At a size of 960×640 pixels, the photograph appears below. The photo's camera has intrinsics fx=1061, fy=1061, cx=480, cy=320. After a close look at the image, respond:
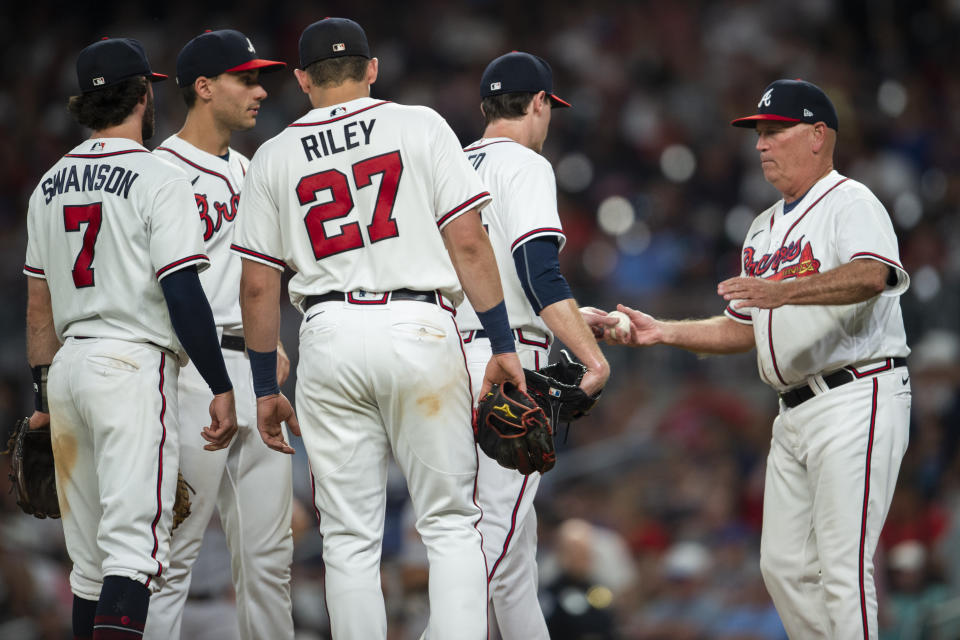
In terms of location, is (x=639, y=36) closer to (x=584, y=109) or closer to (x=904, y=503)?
(x=584, y=109)

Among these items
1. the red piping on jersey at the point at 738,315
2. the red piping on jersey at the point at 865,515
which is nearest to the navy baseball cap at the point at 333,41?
the red piping on jersey at the point at 738,315

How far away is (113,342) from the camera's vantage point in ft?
11.8

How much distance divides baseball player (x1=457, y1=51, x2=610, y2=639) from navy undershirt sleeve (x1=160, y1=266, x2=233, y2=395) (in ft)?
3.20

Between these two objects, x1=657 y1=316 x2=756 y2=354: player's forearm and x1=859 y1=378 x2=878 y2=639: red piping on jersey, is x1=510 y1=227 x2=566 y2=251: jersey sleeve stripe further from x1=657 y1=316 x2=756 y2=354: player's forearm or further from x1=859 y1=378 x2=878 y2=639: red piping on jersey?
x1=859 y1=378 x2=878 y2=639: red piping on jersey

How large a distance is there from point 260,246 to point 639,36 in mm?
9136

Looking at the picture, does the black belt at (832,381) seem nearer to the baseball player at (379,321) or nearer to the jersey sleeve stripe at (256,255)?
the baseball player at (379,321)

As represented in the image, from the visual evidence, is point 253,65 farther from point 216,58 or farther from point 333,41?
point 333,41

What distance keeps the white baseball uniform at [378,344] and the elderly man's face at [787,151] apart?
4.92 feet

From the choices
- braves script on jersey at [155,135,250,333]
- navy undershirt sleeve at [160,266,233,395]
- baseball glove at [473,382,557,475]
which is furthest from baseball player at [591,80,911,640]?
braves script on jersey at [155,135,250,333]

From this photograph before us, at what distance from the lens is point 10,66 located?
40.0ft

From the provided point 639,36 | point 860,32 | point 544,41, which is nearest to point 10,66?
point 544,41

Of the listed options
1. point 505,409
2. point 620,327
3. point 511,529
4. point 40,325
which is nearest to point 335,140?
point 505,409

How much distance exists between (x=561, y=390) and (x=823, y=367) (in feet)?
3.39

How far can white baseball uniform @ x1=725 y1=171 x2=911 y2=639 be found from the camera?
A: 3.80m
